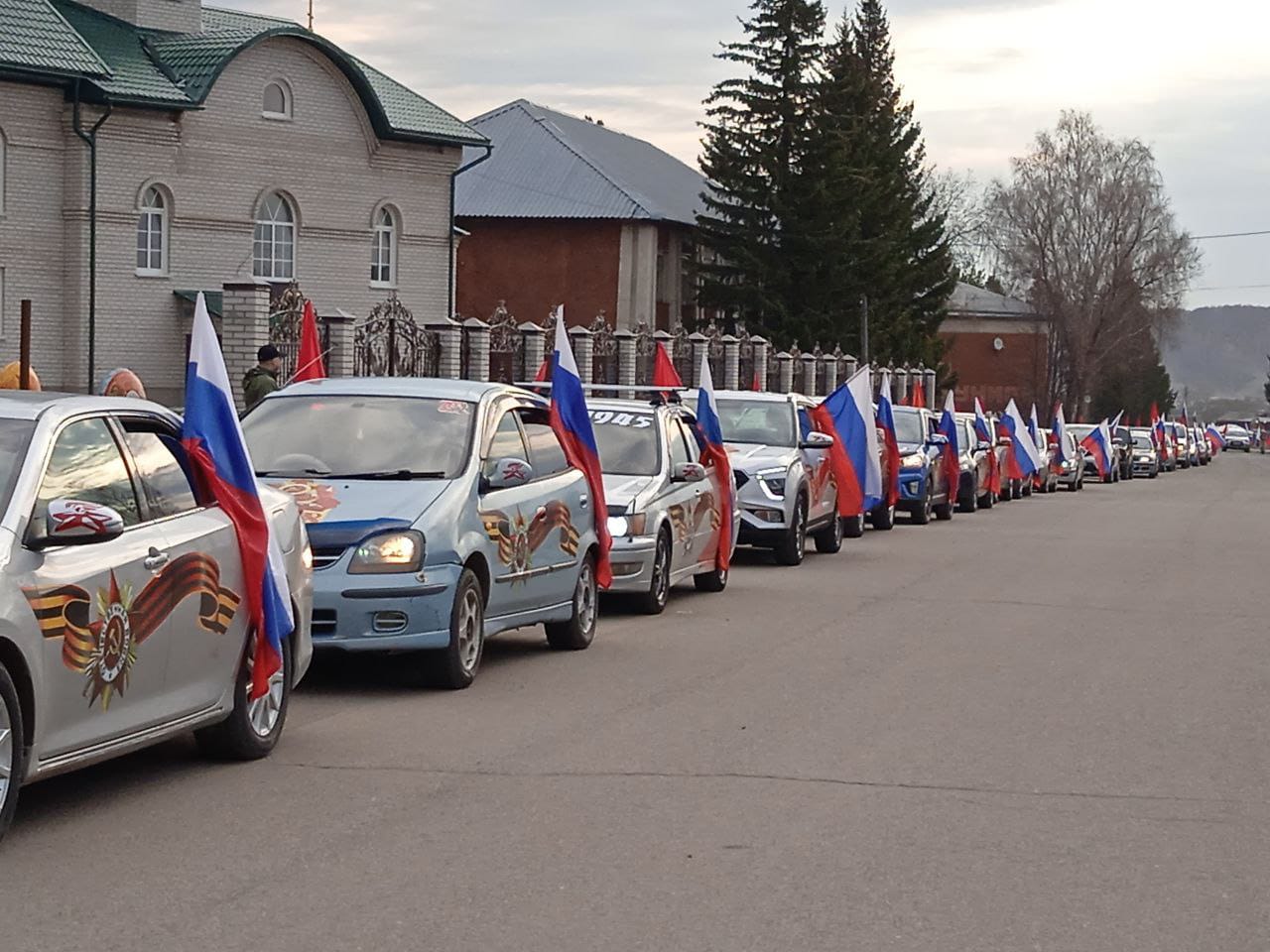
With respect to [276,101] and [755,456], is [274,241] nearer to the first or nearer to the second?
[276,101]

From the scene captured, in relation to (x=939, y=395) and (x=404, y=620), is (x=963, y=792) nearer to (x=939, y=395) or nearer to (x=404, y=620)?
(x=404, y=620)

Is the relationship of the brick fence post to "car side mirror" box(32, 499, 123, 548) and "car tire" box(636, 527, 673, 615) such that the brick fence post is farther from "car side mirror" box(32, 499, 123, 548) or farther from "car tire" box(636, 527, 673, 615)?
"car side mirror" box(32, 499, 123, 548)

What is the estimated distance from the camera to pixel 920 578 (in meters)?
19.5

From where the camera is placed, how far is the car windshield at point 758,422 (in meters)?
21.8

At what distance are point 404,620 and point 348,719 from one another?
760 mm

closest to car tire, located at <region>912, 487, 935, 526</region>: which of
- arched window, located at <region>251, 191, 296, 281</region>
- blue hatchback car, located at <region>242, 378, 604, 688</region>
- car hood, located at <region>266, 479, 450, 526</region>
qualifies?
blue hatchback car, located at <region>242, 378, 604, 688</region>

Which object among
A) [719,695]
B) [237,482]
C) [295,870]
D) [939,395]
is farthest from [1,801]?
[939,395]

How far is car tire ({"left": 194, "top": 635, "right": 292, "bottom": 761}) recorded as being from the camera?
861 cm

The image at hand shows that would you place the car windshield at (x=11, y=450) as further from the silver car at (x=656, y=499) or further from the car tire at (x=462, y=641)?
the silver car at (x=656, y=499)

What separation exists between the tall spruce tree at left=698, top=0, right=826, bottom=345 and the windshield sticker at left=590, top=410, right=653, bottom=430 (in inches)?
1878

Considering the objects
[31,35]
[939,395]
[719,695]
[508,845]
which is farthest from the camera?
[939,395]

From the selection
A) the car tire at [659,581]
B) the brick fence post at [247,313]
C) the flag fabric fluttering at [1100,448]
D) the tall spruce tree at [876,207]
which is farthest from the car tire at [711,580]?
the tall spruce tree at [876,207]

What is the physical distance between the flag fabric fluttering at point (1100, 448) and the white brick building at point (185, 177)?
63.2 feet

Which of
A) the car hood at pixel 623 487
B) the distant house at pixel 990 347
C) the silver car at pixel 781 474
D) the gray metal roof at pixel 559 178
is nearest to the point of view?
the car hood at pixel 623 487
